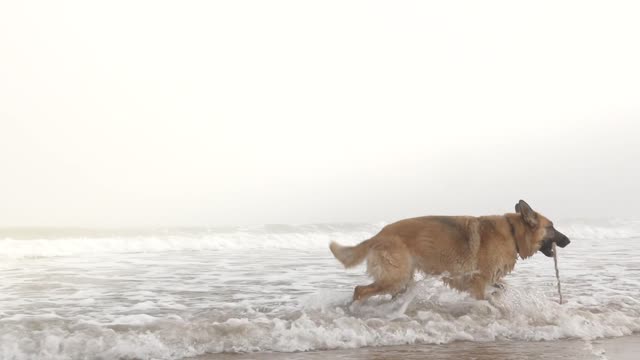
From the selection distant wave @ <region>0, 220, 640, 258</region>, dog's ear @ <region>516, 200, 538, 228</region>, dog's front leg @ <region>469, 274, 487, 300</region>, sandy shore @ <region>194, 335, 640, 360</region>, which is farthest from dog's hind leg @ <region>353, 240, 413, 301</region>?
distant wave @ <region>0, 220, 640, 258</region>

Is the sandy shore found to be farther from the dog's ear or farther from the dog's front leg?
the dog's ear

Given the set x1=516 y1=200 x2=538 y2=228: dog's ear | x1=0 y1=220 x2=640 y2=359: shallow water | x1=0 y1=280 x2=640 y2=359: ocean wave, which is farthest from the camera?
x1=516 y1=200 x2=538 y2=228: dog's ear

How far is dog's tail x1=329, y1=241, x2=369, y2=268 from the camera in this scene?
712 cm

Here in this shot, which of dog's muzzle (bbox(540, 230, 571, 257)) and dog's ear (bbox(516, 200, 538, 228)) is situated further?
dog's muzzle (bbox(540, 230, 571, 257))

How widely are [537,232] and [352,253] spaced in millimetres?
2393

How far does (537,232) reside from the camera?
7.51 metres

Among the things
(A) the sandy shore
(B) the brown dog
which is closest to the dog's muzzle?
(B) the brown dog

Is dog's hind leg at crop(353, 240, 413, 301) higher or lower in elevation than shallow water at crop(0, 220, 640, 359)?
higher

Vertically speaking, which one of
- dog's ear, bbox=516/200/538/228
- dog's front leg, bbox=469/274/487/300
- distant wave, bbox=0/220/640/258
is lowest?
dog's front leg, bbox=469/274/487/300

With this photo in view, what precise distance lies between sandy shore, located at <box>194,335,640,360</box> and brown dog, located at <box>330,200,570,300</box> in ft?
4.06

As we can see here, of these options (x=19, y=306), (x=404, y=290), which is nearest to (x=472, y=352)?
(x=404, y=290)

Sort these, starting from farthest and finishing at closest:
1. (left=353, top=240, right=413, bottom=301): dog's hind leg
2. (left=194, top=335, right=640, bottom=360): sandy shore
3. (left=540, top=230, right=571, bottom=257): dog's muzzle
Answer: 1. (left=540, top=230, right=571, bottom=257): dog's muzzle
2. (left=353, top=240, right=413, bottom=301): dog's hind leg
3. (left=194, top=335, right=640, bottom=360): sandy shore

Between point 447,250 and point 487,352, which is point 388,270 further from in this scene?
Answer: point 487,352

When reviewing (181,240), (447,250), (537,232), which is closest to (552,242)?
(537,232)
